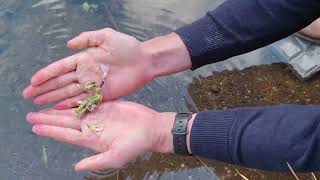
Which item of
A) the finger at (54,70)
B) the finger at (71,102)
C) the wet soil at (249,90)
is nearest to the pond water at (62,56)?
the wet soil at (249,90)

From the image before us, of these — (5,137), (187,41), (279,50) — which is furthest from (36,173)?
(279,50)

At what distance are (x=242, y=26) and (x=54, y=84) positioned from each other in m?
0.93

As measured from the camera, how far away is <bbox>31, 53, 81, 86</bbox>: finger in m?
2.63

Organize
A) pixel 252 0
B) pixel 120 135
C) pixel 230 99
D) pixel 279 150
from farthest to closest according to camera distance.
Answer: pixel 230 99 → pixel 252 0 → pixel 120 135 → pixel 279 150

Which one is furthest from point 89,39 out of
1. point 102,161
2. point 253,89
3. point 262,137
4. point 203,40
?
point 253,89

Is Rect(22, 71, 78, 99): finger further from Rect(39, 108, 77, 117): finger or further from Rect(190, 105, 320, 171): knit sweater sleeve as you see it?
Rect(190, 105, 320, 171): knit sweater sleeve

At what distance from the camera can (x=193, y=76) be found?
3318mm

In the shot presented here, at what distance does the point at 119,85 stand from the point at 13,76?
32.4 inches

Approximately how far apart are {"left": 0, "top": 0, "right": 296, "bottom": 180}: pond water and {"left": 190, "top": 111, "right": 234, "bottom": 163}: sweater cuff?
564 millimetres

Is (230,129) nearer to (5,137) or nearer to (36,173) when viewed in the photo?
(36,173)

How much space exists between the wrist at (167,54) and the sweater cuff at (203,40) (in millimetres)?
32

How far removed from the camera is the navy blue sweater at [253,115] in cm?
224

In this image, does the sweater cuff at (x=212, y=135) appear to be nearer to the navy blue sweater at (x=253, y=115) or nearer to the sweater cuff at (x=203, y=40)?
the navy blue sweater at (x=253, y=115)

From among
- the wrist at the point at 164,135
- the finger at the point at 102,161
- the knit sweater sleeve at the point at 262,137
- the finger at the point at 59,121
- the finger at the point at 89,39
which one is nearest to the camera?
the knit sweater sleeve at the point at 262,137
